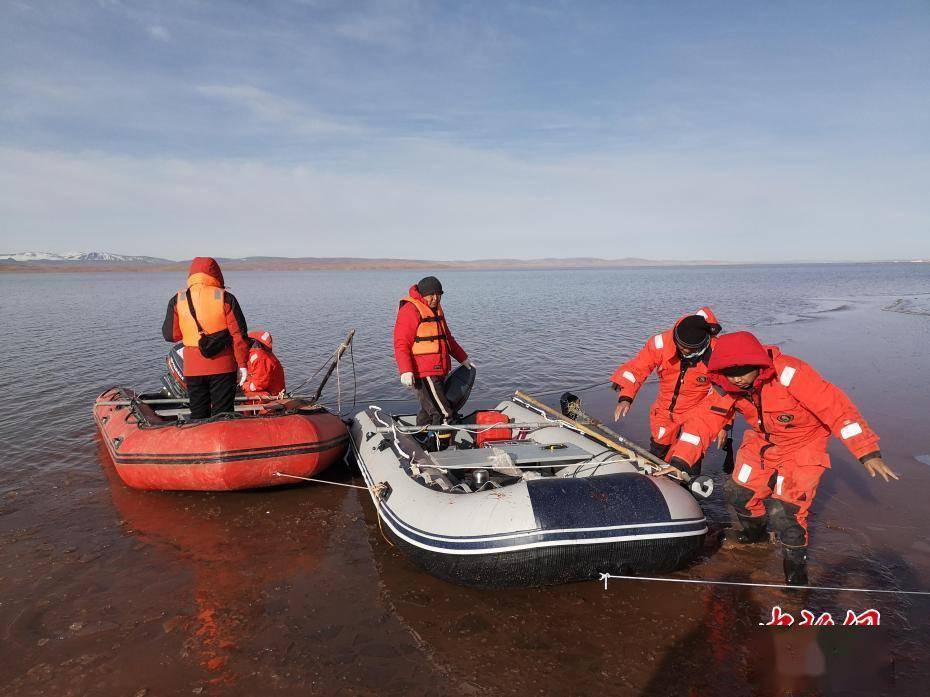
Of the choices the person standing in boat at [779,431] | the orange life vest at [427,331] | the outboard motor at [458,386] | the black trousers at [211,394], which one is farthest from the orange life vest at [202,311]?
the person standing in boat at [779,431]

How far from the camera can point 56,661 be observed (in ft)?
9.77

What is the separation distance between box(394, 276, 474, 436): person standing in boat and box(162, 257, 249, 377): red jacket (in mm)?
1404

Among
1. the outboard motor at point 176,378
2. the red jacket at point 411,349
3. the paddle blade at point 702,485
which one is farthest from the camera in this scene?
the outboard motor at point 176,378

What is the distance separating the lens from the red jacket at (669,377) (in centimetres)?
440

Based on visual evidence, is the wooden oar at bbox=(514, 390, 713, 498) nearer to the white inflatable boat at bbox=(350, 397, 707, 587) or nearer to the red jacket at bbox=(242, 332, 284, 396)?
the white inflatable boat at bbox=(350, 397, 707, 587)

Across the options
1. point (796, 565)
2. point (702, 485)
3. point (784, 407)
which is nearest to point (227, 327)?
point (702, 485)

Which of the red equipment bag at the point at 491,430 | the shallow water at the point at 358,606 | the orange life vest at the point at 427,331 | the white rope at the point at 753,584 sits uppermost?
the orange life vest at the point at 427,331

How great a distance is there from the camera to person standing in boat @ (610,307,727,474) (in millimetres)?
4301

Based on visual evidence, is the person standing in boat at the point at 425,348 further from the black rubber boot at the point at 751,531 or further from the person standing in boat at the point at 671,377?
the black rubber boot at the point at 751,531

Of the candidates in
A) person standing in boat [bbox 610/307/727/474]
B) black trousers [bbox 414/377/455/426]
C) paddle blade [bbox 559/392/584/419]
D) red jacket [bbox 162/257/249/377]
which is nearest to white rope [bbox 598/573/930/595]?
person standing in boat [bbox 610/307/727/474]

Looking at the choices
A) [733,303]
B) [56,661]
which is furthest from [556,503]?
[733,303]

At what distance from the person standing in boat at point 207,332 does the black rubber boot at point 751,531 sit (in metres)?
4.38

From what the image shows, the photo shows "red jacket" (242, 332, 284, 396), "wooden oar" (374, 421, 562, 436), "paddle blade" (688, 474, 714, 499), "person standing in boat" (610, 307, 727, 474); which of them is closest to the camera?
"paddle blade" (688, 474, 714, 499)

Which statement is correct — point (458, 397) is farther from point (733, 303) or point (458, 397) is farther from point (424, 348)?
point (733, 303)
